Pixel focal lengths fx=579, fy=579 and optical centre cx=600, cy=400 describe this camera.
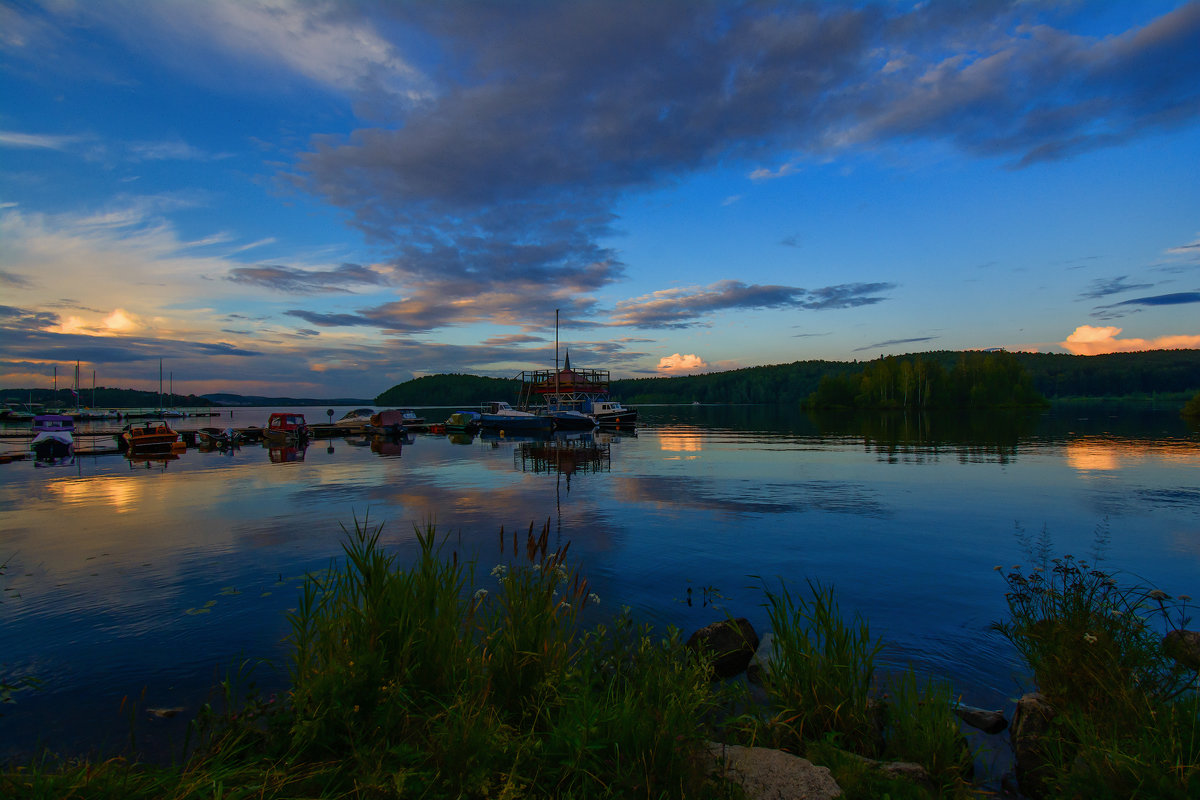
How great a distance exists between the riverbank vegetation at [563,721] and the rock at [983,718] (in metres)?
0.70

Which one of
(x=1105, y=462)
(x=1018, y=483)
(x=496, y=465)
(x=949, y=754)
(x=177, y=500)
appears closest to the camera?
(x=949, y=754)

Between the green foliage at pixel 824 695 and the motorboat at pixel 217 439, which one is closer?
the green foliage at pixel 824 695

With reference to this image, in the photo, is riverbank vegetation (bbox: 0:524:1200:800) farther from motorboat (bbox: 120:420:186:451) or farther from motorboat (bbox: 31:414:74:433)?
motorboat (bbox: 31:414:74:433)

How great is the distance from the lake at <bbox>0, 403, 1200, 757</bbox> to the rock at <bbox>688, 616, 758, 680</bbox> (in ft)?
3.46

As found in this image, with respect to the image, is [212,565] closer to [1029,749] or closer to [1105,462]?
[1029,749]

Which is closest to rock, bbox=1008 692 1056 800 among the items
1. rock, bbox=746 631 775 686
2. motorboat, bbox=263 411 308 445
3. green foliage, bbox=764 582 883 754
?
green foliage, bbox=764 582 883 754

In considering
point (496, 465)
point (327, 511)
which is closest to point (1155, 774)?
point (327, 511)

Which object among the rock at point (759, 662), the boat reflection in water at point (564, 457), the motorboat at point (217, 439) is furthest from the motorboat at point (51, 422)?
the rock at point (759, 662)

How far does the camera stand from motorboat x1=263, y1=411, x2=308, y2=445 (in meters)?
52.4

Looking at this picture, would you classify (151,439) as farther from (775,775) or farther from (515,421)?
(775,775)

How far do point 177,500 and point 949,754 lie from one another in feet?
79.6

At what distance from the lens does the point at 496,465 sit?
32.7 meters

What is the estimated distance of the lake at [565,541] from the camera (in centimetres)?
772

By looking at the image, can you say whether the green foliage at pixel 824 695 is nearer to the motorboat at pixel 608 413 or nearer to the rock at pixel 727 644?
the rock at pixel 727 644
